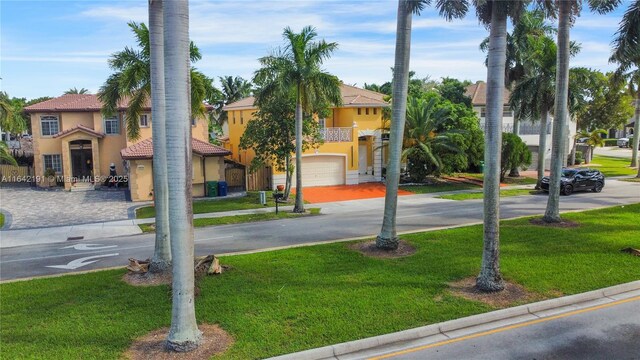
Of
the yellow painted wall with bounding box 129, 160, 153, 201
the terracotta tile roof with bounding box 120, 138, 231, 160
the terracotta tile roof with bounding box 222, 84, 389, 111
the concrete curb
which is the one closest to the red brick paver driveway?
the terracotta tile roof with bounding box 222, 84, 389, 111

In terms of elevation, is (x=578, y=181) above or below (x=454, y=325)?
above

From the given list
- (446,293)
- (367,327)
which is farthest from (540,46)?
(367,327)

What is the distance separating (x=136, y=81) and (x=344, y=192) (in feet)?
58.4

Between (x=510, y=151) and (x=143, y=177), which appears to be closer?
(x=143, y=177)

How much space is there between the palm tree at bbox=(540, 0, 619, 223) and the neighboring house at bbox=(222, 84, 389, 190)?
17529 millimetres

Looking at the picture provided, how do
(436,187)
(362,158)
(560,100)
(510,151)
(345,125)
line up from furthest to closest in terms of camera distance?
(362,158) < (345,125) < (510,151) < (436,187) < (560,100)

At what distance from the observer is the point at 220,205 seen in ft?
88.0

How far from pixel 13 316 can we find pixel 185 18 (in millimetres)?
7283

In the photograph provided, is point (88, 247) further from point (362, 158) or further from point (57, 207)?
point (362, 158)

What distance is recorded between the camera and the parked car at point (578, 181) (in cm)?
2914

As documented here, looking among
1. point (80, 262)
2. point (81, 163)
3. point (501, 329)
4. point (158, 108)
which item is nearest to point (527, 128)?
point (81, 163)

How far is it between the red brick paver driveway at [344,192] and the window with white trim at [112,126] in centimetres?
1458

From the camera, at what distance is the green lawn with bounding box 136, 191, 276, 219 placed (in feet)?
82.3

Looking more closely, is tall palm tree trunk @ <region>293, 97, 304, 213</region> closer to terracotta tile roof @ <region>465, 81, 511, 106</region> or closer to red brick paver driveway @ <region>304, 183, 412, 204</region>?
red brick paver driveway @ <region>304, 183, 412, 204</region>
